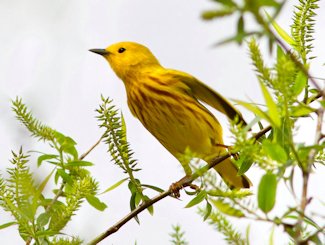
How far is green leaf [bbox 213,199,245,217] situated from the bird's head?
252 centimetres

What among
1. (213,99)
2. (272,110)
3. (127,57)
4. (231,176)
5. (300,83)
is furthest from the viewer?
(127,57)

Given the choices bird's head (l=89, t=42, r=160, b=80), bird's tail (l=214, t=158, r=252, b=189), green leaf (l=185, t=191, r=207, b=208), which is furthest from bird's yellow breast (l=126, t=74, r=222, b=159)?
green leaf (l=185, t=191, r=207, b=208)

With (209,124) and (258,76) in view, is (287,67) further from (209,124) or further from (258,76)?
(209,124)

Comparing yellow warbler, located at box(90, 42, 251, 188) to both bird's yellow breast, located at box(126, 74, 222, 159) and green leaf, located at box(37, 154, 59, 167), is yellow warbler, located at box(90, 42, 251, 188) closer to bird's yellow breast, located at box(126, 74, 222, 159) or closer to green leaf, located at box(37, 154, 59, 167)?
bird's yellow breast, located at box(126, 74, 222, 159)

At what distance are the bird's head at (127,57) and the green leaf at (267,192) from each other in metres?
2.55

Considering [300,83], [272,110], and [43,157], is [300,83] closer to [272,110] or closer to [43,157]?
[272,110]

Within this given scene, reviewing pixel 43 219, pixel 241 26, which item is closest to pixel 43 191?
pixel 43 219

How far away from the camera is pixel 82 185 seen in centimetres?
88

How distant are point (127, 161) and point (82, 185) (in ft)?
0.59

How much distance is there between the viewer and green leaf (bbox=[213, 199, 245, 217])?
0.66 meters

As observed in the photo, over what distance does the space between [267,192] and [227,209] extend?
0.16 ft

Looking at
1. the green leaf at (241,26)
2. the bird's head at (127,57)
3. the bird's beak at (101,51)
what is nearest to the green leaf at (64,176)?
the green leaf at (241,26)

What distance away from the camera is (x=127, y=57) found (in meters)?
3.30

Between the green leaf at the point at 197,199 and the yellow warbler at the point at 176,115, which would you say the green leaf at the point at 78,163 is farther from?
the yellow warbler at the point at 176,115
